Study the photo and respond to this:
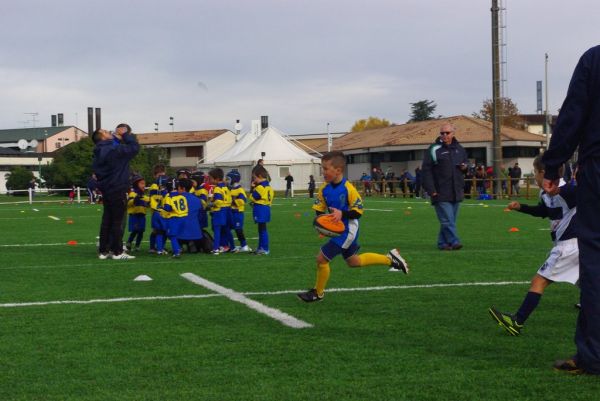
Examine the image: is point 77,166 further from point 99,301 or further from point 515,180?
point 99,301

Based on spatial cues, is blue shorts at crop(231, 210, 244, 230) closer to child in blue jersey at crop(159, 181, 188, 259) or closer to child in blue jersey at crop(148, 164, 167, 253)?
child in blue jersey at crop(159, 181, 188, 259)

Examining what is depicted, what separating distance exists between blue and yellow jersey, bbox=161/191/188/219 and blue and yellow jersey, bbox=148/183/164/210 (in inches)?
39.0

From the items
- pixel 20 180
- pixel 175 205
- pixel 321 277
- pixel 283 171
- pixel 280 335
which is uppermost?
pixel 283 171

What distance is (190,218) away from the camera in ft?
43.1

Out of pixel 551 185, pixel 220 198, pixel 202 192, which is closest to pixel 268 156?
pixel 202 192

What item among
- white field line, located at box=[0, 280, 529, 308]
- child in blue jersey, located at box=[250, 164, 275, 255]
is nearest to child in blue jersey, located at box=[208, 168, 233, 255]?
child in blue jersey, located at box=[250, 164, 275, 255]

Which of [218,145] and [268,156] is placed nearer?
[268,156]

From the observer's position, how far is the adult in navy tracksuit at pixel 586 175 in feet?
16.1

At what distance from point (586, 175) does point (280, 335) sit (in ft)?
8.62

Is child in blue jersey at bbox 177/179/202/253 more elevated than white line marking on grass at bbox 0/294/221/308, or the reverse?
child in blue jersey at bbox 177/179/202/253

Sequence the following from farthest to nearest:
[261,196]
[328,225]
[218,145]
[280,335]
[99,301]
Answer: [218,145]
[261,196]
[99,301]
[328,225]
[280,335]

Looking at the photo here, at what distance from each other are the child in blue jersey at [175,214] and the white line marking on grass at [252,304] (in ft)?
8.33

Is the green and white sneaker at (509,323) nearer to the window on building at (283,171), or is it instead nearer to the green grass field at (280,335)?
the green grass field at (280,335)

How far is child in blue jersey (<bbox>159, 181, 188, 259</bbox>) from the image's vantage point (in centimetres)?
1291
